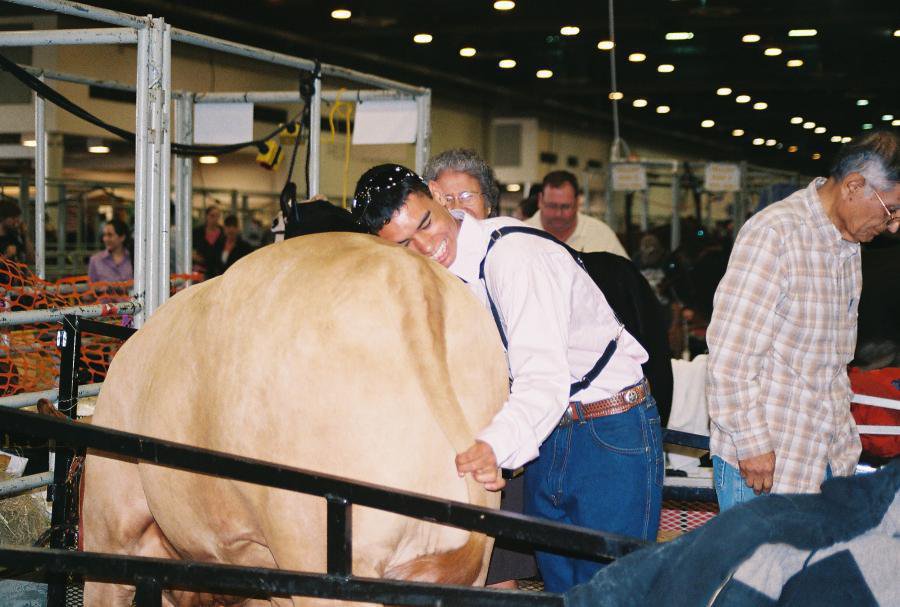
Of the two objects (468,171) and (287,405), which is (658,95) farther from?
(287,405)

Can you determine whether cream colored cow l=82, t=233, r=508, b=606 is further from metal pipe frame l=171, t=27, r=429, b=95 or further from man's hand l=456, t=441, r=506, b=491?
metal pipe frame l=171, t=27, r=429, b=95

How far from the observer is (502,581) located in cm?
267

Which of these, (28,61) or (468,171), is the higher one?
(28,61)

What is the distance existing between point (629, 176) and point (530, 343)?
8055 millimetres

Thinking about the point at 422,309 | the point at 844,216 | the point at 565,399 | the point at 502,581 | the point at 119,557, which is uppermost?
the point at 844,216

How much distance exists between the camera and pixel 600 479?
2.35 metres

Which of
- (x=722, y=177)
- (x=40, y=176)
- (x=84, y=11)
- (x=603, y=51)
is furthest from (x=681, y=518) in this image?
(x=603, y=51)

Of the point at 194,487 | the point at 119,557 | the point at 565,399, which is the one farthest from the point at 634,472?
the point at 119,557

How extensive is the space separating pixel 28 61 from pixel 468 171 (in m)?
12.0

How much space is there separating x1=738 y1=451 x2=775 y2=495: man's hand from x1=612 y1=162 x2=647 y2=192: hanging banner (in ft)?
24.1

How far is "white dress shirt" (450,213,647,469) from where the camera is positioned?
1811 mm

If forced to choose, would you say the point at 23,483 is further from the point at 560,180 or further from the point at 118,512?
the point at 560,180

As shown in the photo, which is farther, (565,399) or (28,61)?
(28,61)

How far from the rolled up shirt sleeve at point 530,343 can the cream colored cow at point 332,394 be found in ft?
0.20
